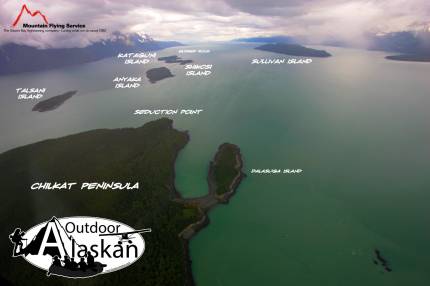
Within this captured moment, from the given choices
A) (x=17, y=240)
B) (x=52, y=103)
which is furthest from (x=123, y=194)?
(x=52, y=103)

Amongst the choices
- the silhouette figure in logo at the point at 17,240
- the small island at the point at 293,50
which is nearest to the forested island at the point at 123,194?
the silhouette figure in logo at the point at 17,240

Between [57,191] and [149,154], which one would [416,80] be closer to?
[149,154]

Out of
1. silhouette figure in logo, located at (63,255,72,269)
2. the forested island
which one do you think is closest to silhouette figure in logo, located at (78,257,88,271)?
silhouette figure in logo, located at (63,255,72,269)

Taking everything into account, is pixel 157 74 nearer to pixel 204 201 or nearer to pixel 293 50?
pixel 204 201

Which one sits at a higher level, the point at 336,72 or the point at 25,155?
the point at 336,72

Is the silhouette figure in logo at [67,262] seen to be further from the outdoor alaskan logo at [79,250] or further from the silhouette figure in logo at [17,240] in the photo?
the silhouette figure in logo at [17,240]

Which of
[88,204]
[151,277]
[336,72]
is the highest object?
[336,72]

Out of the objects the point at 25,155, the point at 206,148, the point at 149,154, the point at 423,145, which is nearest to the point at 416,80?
the point at 423,145
